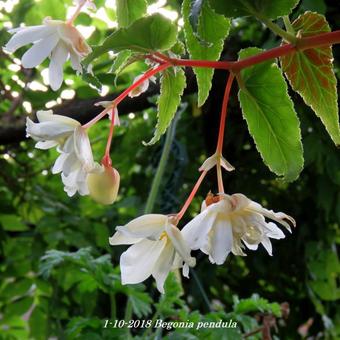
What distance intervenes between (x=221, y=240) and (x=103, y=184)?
8 centimetres

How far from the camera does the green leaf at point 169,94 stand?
0.38 meters

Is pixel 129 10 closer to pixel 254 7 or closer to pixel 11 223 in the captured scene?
pixel 254 7

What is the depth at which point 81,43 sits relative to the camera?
37 centimetres

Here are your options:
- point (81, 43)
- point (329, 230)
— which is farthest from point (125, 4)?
point (329, 230)

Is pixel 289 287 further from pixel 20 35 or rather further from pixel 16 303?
pixel 20 35

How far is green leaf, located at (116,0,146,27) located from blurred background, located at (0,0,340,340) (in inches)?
16.5

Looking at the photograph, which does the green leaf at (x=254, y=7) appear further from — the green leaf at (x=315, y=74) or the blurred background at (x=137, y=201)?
the blurred background at (x=137, y=201)

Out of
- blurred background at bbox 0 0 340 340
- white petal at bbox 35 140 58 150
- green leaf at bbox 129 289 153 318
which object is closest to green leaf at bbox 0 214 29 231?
blurred background at bbox 0 0 340 340

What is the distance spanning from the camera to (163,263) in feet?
1.14

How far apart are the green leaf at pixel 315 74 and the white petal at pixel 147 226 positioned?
0.12 metres

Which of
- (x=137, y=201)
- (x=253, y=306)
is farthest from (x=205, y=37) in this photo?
(x=137, y=201)

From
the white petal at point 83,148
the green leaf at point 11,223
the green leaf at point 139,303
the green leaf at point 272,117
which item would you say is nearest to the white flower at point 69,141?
the white petal at point 83,148

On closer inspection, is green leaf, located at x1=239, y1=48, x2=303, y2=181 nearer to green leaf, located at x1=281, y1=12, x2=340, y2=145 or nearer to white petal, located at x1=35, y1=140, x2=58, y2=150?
green leaf, located at x1=281, y1=12, x2=340, y2=145

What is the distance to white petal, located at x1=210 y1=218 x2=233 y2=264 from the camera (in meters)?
0.32
